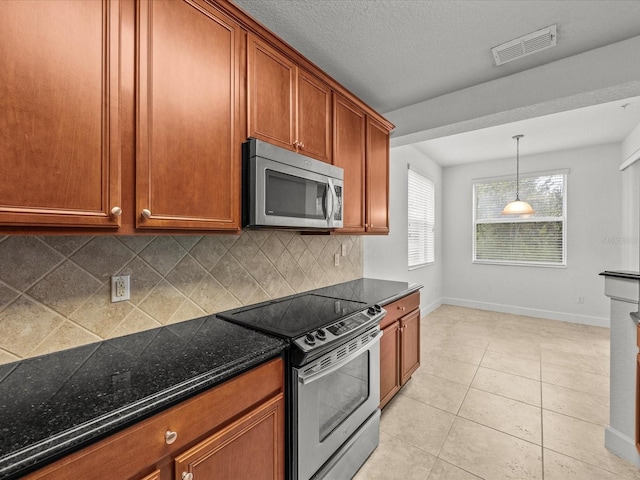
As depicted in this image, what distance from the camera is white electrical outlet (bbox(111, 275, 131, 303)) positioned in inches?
54.6

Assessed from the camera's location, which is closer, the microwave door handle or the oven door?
the oven door

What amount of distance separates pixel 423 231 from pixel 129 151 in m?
4.54

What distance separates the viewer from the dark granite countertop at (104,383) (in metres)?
0.73

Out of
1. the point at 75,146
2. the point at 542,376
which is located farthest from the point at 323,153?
the point at 542,376

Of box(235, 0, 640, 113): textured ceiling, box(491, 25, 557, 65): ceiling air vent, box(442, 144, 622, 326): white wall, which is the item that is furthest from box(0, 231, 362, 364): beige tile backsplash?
Result: box(442, 144, 622, 326): white wall

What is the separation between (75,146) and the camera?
100 cm

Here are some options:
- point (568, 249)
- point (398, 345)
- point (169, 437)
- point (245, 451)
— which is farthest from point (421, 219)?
point (169, 437)

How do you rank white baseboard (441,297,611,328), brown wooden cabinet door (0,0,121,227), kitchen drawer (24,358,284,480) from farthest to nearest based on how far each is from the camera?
1. white baseboard (441,297,611,328)
2. brown wooden cabinet door (0,0,121,227)
3. kitchen drawer (24,358,284,480)

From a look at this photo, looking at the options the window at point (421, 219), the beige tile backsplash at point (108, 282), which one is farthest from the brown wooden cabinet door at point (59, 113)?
the window at point (421, 219)

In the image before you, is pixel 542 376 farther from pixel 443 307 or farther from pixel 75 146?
pixel 75 146

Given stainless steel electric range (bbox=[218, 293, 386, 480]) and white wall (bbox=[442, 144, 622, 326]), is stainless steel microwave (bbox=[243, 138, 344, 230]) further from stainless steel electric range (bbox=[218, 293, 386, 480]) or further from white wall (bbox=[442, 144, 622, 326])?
white wall (bbox=[442, 144, 622, 326])

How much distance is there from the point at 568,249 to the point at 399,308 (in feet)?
13.4

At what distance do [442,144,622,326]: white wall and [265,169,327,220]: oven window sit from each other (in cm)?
462

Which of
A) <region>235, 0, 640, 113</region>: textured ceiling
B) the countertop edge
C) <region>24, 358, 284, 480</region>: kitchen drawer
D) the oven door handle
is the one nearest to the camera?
the countertop edge
